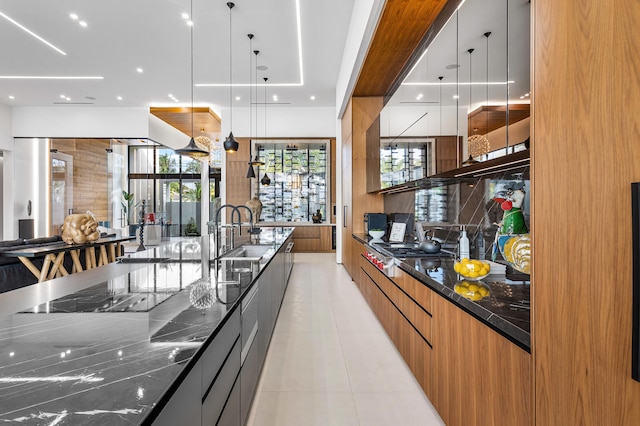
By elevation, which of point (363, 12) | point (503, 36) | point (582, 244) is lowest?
point (582, 244)

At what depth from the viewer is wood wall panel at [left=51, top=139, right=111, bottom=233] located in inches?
400

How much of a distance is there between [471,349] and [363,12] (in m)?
3.79

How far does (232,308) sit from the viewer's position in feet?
4.40

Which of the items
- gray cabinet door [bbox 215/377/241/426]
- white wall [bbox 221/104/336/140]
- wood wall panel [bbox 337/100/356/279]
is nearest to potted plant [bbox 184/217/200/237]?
white wall [bbox 221/104/336/140]

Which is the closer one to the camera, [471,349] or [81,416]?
[81,416]

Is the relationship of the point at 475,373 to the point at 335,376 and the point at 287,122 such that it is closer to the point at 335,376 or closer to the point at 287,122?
the point at 335,376

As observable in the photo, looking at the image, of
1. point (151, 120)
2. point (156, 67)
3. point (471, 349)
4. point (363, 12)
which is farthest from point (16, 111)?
point (471, 349)

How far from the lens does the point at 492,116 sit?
5.93ft

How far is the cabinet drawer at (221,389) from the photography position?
1.12m

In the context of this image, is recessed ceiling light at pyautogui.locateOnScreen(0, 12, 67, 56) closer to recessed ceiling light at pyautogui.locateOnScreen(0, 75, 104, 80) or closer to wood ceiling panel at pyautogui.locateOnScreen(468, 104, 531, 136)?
recessed ceiling light at pyautogui.locateOnScreen(0, 75, 104, 80)

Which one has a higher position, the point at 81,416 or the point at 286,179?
the point at 286,179

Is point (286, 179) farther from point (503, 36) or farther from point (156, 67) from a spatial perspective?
point (503, 36)

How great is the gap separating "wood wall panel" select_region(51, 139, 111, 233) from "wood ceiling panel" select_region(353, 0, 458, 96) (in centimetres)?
941

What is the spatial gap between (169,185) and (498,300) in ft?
40.9
